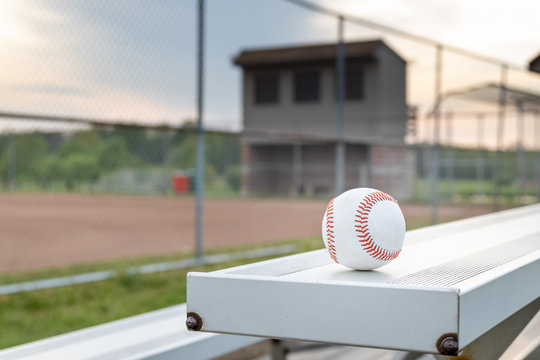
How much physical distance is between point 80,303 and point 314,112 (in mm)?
17585

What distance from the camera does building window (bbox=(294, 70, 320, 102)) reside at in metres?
21.5

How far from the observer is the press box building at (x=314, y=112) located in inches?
709

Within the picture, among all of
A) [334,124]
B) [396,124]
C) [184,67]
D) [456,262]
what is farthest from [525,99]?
[456,262]

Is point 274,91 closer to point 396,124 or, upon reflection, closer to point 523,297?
point 396,124

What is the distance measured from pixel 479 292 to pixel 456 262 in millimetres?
371

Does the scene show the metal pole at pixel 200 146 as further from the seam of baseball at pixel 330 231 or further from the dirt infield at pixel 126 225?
the seam of baseball at pixel 330 231

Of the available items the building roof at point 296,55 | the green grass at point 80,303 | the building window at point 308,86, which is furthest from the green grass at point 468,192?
the green grass at point 80,303

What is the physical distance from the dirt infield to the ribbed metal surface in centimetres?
582

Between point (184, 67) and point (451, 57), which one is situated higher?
point (451, 57)

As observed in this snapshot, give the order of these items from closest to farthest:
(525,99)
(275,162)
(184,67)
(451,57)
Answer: (184,67)
(451,57)
(525,99)
(275,162)

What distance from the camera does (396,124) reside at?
20.0 meters

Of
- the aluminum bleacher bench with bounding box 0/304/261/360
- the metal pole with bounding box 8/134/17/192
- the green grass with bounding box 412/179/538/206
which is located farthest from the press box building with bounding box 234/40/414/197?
the aluminum bleacher bench with bounding box 0/304/261/360

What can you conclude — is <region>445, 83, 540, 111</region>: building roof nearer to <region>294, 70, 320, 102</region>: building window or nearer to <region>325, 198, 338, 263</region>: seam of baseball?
<region>294, 70, 320, 102</region>: building window

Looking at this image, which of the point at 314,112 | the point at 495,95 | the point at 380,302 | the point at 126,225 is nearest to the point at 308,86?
the point at 314,112
